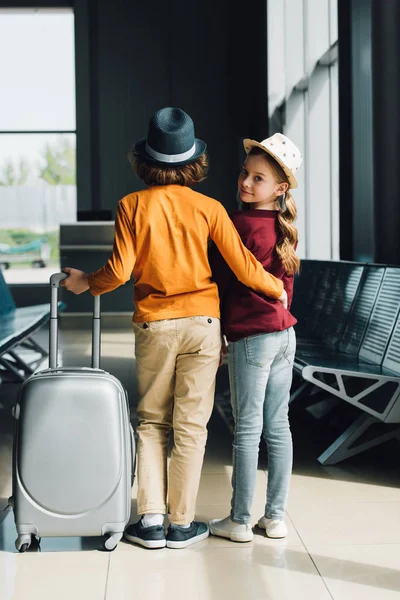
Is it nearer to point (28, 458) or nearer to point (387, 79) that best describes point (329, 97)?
point (387, 79)

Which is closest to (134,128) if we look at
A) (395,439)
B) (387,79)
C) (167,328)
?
(387,79)

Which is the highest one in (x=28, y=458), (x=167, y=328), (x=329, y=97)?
(x=329, y=97)

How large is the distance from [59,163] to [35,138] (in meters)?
0.60

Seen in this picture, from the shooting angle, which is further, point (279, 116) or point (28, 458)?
point (279, 116)

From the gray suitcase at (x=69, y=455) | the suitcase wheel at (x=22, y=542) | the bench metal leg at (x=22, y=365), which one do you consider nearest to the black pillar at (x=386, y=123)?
the gray suitcase at (x=69, y=455)

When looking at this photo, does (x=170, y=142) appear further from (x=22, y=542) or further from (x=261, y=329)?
(x=22, y=542)

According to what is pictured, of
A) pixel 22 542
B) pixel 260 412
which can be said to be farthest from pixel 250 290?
pixel 22 542

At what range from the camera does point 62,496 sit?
8.47 feet

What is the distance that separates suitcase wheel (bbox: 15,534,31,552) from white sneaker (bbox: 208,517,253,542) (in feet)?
2.18

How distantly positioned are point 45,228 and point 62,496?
11848 millimetres

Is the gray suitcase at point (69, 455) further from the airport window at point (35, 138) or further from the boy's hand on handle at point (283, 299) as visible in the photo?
the airport window at point (35, 138)

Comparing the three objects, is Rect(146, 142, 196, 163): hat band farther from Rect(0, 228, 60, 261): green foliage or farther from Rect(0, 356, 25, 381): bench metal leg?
Rect(0, 228, 60, 261): green foliage

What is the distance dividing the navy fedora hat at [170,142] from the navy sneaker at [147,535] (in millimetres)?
1273

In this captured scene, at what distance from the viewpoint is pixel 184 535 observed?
2.75 m
